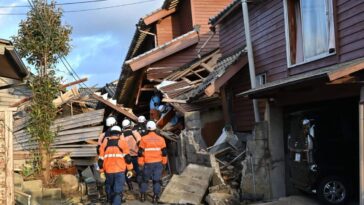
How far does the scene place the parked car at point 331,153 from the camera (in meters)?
9.41

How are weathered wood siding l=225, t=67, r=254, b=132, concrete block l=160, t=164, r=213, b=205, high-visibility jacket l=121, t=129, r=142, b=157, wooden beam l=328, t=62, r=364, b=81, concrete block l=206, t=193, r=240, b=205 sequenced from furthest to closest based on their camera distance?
1. weathered wood siding l=225, t=67, r=254, b=132
2. high-visibility jacket l=121, t=129, r=142, b=157
3. concrete block l=160, t=164, r=213, b=205
4. concrete block l=206, t=193, r=240, b=205
5. wooden beam l=328, t=62, r=364, b=81

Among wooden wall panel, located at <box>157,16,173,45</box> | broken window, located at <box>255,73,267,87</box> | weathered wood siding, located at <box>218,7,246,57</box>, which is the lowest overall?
broken window, located at <box>255,73,267,87</box>

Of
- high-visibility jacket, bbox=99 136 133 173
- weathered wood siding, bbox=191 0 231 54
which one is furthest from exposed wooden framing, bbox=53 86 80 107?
high-visibility jacket, bbox=99 136 133 173

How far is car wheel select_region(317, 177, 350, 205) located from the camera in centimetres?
929

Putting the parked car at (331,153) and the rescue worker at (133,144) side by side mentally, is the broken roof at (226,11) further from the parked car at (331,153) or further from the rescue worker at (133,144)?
the parked car at (331,153)

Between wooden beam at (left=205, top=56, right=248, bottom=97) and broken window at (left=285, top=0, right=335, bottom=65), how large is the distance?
8.72ft

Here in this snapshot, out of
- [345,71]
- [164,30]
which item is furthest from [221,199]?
[164,30]

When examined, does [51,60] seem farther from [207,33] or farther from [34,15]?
[207,33]

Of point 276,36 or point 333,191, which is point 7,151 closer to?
point 333,191

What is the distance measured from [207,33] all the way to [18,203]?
13143 mm

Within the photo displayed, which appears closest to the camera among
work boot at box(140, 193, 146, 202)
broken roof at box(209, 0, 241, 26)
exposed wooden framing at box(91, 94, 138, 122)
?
work boot at box(140, 193, 146, 202)

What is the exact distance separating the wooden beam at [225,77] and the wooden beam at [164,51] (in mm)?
6440

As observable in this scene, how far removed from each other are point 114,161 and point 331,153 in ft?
15.0

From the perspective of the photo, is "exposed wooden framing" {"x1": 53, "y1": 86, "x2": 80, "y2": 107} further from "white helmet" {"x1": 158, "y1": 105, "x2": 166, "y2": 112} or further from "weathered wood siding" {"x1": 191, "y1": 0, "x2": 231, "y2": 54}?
"weathered wood siding" {"x1": 191, "y1": 0, "x2": 231, "y2": 54}
